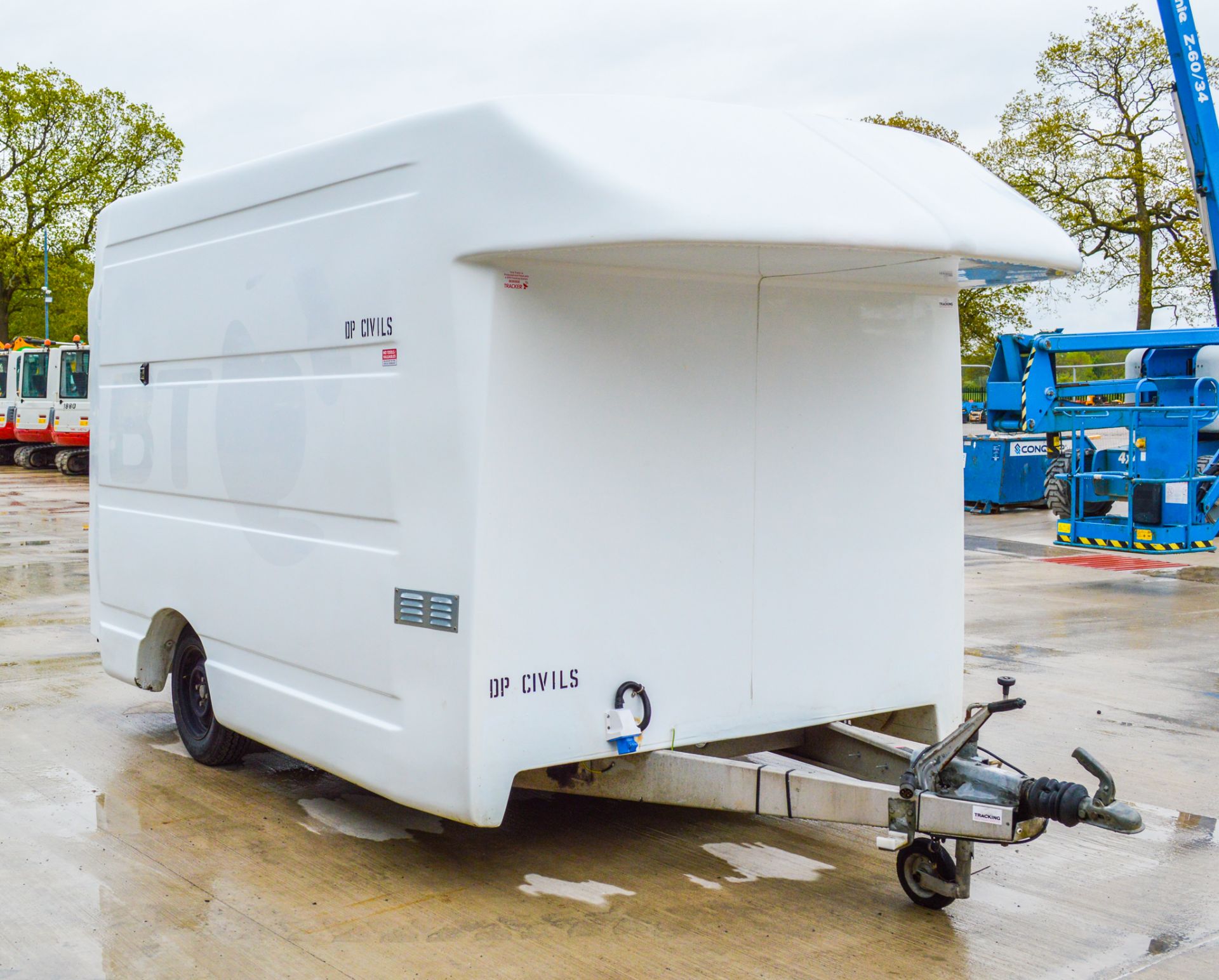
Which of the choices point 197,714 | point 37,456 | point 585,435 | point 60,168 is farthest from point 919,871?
point 60,168

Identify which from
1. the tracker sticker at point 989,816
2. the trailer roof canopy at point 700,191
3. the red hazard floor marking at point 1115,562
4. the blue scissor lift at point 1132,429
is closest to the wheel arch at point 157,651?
the trailer roof canopy at point 700,191

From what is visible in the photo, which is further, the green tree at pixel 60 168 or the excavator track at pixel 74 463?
the green tree at pixel 60 168

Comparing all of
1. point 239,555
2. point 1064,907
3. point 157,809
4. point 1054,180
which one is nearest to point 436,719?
point 239,555

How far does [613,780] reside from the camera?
5.15 m

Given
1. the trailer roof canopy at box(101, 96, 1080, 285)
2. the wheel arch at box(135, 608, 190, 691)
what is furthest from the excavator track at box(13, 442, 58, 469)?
the trailer roof canopy at box(101, 96, 1080, 285)

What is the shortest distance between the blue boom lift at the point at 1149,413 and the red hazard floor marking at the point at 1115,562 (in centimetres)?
→ 24

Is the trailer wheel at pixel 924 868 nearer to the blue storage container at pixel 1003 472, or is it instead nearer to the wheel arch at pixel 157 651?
the wheel arch at pixel 157 651

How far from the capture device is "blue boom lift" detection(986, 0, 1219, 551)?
50.1 ft

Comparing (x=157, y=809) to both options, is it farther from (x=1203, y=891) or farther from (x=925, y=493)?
(x=1203, y=891)

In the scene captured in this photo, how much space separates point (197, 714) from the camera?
6.82 m

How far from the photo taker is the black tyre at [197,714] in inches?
259

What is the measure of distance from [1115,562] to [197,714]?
12326 millimetres

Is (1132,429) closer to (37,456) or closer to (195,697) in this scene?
(195,697)

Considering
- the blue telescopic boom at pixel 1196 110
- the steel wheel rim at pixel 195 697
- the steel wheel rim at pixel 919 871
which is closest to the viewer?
the steel wheel rim at pixel 919 871
